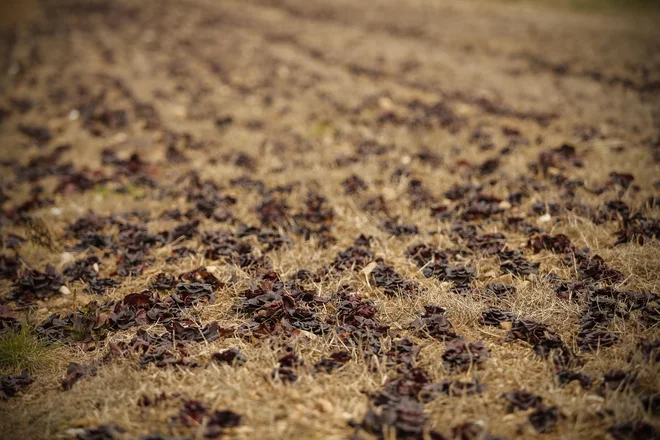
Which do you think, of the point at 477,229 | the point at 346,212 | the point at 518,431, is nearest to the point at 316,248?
the point at 346,212

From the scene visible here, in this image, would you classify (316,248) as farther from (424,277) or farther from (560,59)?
(560,59)

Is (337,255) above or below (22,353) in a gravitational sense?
above

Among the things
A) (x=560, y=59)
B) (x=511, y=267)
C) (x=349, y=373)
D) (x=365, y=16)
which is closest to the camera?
(x=349, y=373)

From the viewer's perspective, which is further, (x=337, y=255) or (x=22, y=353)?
(x=337, y=255)

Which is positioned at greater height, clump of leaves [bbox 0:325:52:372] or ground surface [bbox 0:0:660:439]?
ground surface [bbox 0:0:660:439]

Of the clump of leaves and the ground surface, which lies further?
the clump of leaves
